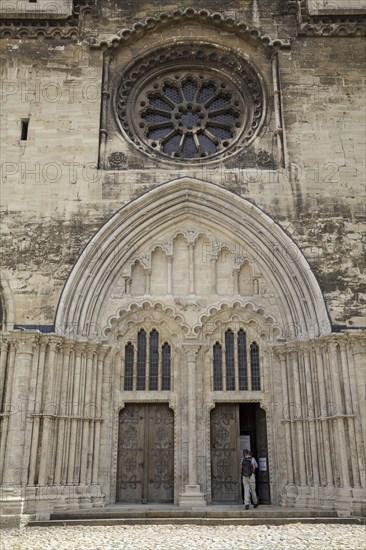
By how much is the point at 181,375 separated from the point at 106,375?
61.1 inches

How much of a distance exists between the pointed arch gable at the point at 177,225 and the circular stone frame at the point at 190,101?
1447 mm

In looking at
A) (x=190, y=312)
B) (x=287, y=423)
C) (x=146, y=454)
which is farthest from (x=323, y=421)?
(x=146, y=454)

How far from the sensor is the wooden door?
11281 millimetres

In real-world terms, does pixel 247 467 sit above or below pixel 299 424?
below

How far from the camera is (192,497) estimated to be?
10.9m

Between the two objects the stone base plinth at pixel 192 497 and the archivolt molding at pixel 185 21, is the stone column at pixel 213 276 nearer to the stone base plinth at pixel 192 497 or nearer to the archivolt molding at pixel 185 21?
the stone base plinth at pixel 192 497

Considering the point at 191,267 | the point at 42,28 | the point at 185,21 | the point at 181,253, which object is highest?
the point at 185,21

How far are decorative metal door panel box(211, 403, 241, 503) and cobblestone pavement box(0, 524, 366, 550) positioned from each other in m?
2.22

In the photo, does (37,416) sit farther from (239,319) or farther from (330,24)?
(330,24)

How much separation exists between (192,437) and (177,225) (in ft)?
15.1

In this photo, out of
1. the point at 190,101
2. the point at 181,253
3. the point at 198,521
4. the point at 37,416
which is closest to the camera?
the point at 198,521

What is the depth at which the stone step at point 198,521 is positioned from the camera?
931cm

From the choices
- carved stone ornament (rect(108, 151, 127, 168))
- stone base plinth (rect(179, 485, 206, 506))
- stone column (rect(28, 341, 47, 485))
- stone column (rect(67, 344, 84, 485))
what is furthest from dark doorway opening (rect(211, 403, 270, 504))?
carved stone ornament (rect(108, 151, 127, 168))

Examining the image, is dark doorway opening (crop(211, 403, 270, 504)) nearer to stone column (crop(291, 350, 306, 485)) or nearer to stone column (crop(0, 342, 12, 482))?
stone column (crop(291, 350, 306, 485))
